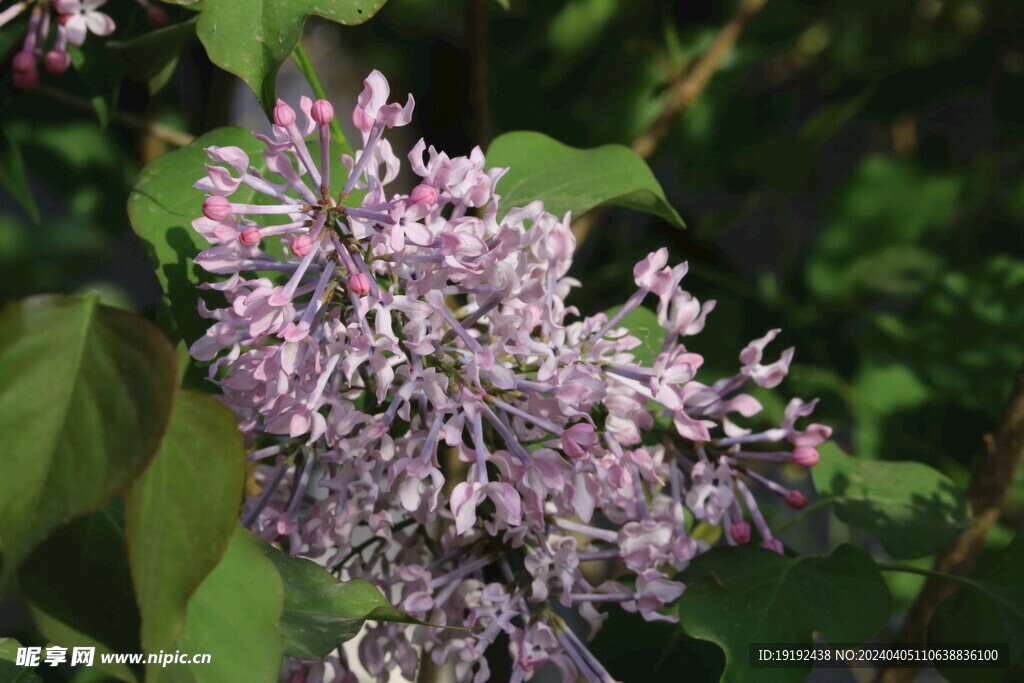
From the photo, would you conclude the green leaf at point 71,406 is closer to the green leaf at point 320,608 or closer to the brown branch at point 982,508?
the green leaf at point 320,608

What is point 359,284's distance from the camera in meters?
0.29

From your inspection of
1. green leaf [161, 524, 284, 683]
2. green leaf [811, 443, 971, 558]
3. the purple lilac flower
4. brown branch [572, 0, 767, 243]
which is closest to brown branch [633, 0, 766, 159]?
brown branch [572, 0, 767, 243]

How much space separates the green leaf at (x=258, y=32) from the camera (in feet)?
1.04

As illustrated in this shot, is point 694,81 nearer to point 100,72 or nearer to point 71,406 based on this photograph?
point 100,72

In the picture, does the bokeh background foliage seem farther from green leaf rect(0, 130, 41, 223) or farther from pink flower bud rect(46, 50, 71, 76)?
pink flower bud rect(46, 50, 71, 76)

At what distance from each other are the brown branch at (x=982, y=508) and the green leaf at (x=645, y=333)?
0.67 feet

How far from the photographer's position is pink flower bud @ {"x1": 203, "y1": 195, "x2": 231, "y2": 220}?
0.30 meters

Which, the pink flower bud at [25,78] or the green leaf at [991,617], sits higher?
the pink flower bud at [25,78]

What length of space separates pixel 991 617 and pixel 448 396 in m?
0.30

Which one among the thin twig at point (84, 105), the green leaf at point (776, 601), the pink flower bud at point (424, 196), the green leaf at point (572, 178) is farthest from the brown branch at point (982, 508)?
the thin twig at point (84, 105)

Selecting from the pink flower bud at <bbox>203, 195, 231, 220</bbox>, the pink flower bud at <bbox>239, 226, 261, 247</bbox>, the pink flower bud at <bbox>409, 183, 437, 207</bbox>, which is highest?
the pink flower bud at <bbox>203, 195, 231, 220</bbox>

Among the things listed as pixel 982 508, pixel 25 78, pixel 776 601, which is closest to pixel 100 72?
pixel 25 78

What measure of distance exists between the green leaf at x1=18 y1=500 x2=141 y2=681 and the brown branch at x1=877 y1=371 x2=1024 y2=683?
16.4 inches

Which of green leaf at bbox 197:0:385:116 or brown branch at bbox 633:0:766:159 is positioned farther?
brown branch at bbox 633:0:766:159
